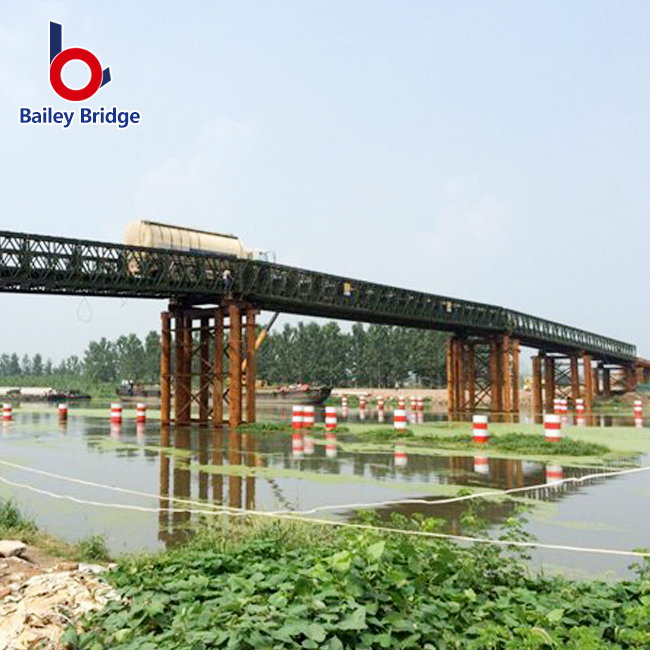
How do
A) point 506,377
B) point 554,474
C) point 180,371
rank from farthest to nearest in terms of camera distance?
point 506,377, point 180,371, point 554,474

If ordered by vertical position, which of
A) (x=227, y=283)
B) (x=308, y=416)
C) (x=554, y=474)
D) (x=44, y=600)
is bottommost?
(x=554, y=474)

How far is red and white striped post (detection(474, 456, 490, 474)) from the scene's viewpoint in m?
11.9

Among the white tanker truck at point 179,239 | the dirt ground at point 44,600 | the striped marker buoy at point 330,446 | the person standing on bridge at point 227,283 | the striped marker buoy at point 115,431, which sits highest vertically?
the white tanker truck at point 179,239

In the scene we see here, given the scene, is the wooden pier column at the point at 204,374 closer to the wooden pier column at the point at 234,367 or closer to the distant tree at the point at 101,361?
the wooden pier column at the point at 234,367

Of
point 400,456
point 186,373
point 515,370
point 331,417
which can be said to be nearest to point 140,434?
point 186,373

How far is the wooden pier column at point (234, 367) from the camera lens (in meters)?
24.0

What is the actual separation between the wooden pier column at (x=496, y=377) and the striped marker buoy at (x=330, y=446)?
2513cm

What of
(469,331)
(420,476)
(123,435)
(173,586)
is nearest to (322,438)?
(123,435)

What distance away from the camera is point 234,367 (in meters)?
24.4

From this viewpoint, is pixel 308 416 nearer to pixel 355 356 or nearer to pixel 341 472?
pixel 341 472

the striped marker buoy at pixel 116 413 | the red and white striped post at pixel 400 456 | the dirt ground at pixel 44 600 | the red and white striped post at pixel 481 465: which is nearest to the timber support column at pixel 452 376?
the striped marker buoy at pixel 116 413

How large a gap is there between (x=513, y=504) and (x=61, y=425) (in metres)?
22.4

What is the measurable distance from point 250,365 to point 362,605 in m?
22.3

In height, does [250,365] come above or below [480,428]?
above
